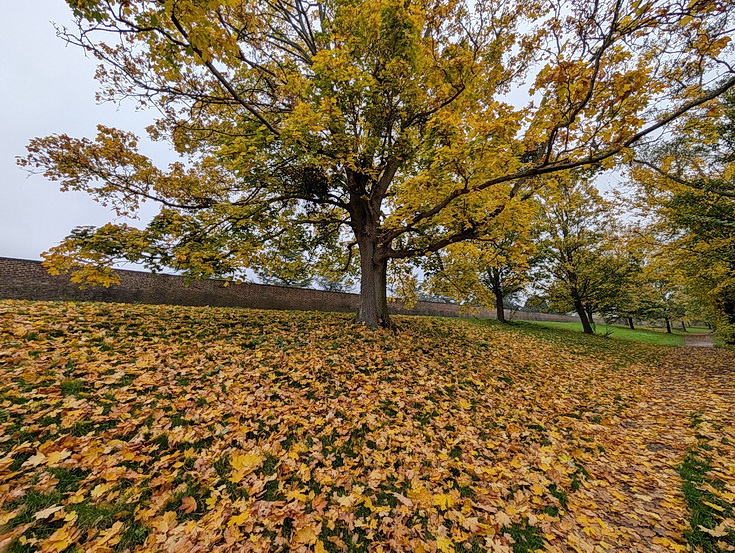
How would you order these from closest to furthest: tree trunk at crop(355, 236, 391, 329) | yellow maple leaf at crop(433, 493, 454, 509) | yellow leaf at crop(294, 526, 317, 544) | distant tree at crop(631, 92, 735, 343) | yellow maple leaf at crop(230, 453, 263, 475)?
yellow leaf at crop(294, 526, 317, 544), yellow maple leaf at crop(433, 493, 454, 509), yellow maple leaf at crop(230, 453, 263, 475), distant tree at crop(631, 92, 735, 343), tree trunk at crop(355, 236, 391, 329)

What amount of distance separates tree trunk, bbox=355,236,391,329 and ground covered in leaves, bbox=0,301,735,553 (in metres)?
2.47

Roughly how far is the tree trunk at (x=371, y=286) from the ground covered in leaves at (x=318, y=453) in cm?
247

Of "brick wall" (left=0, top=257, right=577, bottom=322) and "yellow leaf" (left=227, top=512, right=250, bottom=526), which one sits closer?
"yellow leaf" (left=227, top=512, right=250, bottom=526)

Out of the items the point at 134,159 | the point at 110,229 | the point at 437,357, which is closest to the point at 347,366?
the point at 437,357

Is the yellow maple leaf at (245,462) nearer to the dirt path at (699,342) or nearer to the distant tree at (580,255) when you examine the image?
the distant tree at (580,255)

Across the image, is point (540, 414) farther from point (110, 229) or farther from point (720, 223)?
point (110, 229)

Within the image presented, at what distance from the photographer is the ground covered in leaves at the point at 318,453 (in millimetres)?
2418

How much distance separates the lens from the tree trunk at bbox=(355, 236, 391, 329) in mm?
8992

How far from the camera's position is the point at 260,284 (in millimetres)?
15445

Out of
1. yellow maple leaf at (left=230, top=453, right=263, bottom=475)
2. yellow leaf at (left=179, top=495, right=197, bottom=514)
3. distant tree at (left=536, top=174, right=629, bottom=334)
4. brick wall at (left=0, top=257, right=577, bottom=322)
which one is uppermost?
distant tree at (left=536, top=174, right=629, bottom=334)

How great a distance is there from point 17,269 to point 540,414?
17025 millimetres

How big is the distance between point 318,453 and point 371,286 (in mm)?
5933

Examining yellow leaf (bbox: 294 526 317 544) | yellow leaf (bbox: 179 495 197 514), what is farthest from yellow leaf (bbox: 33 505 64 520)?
yellow leaf (bbox: 294 526 317 544)

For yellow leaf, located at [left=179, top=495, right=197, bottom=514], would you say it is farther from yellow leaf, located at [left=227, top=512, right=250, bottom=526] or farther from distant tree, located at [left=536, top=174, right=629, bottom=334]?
distant tree, located at [left=536, top=174, right=629, bottom=334]
